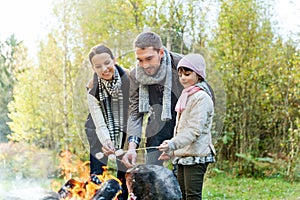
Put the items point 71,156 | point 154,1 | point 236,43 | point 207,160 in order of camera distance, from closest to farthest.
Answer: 1. point 207,160
2. point 154,1
3. point 71,156
4. point 236,43

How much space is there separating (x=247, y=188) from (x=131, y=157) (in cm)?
359

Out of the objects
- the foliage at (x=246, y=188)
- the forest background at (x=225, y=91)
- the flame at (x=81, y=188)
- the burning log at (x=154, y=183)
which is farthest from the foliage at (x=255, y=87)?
the burning log at (x=154, y=183)

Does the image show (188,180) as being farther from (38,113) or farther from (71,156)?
(38,113)

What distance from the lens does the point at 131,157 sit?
2.35 metres

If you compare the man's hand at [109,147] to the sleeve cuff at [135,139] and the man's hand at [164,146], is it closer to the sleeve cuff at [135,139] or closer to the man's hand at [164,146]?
the sleeve cuff at [135,139]

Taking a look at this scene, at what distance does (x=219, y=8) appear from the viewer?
544 centimetres

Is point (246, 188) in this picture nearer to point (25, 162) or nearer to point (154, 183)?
point (25, 162)

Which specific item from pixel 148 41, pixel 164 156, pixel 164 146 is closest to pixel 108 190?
pixel 164 156

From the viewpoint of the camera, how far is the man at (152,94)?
7.32 ft

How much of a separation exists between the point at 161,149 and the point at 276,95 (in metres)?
Result: 4.83

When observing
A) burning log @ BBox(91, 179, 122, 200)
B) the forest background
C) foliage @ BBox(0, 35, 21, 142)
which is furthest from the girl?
foliage @ BBox(0, 35, 21, 142)

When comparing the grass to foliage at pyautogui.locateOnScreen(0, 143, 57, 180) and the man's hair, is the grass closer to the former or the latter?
foliage at pyautogui.locateOnScreen(0, 143, 57, 180)

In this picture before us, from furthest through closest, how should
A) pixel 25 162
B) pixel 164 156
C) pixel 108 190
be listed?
pixel 25 162, pixel 108 190, pixel 164 156

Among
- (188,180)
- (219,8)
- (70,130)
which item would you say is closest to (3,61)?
(70,130)
